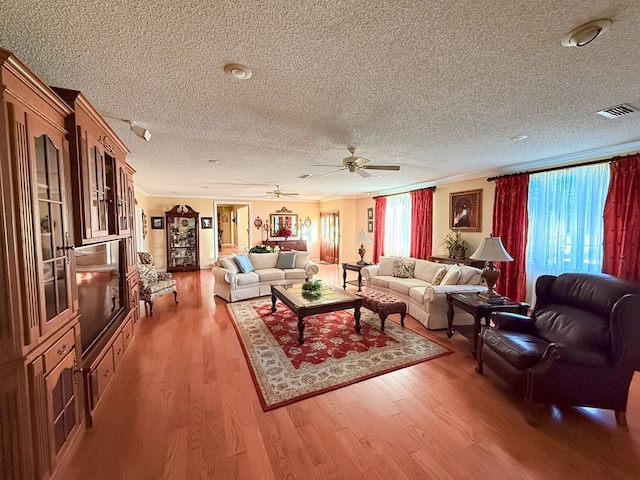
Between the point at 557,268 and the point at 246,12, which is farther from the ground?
the point at 246,12

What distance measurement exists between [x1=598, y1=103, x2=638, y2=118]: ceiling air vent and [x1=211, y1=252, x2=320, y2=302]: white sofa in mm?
4767

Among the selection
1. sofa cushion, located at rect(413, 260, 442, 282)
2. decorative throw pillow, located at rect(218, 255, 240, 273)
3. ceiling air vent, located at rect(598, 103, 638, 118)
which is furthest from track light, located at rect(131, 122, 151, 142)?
sofa cushion, located at rect(413, 260, 442, 282)

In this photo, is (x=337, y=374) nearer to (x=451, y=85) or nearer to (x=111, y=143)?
(x=451, y=85)

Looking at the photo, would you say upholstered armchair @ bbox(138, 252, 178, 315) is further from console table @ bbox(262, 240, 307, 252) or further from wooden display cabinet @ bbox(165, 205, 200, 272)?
console table @ bbox(262, 240, 307, 252)

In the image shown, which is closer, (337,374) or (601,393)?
(601,393)

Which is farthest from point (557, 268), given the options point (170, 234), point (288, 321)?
point (170, 234)

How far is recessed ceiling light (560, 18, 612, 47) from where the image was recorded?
1291mm

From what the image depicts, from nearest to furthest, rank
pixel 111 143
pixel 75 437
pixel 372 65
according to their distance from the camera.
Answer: pixel 372 65, pixel 75 437, pixel 111 143

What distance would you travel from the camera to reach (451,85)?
1885 millimetres

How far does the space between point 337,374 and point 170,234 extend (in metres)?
7.32

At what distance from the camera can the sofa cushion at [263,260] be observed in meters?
5.93

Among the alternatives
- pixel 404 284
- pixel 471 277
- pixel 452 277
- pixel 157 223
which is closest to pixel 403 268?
pixel 404 284

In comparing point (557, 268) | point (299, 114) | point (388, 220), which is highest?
point (299, 114)

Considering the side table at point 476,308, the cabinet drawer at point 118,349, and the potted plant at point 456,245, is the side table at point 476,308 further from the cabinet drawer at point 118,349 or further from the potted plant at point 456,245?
the cabinet drawer at point 118,349
